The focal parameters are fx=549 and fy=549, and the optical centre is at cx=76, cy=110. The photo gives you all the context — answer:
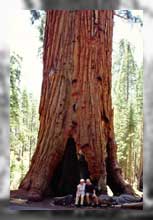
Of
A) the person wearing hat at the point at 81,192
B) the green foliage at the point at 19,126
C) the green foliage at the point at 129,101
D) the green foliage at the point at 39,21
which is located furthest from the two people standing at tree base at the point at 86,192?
the green foliage at the point at 39,21

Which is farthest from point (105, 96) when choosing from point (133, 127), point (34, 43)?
point (34, 43)

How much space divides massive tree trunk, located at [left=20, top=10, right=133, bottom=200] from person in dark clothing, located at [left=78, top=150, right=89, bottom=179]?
43 mm

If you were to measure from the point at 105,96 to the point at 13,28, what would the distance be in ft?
3.15

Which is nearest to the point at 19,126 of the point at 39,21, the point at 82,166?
the point at 82,166

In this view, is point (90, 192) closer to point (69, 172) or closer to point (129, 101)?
point (69, 172)

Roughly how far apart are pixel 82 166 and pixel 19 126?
63 cm

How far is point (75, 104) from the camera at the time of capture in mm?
4625

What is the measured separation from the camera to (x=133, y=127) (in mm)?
4617

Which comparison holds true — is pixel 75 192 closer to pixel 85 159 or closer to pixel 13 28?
pixel 85 159

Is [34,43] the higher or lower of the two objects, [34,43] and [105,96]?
the higher

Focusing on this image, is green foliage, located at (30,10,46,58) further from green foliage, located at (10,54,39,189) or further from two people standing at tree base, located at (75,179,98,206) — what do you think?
two people standing at tree base, located at (75,179,98,206)

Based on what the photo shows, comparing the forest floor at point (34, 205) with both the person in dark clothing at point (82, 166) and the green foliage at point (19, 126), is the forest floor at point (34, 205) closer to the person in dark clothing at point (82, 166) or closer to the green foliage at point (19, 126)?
the green foliage at point (19, 126)

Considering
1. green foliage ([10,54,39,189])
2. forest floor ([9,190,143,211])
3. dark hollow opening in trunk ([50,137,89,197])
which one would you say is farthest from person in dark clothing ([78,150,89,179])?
green foliage ([10,54,39,189])

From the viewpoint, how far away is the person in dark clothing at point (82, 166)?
459 cm
